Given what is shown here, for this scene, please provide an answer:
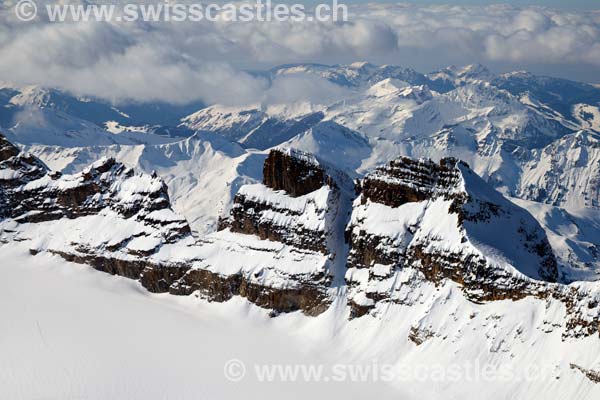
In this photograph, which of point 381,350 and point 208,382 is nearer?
point 208,382

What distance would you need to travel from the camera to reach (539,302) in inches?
7037

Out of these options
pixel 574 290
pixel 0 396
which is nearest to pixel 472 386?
pixel 574 290

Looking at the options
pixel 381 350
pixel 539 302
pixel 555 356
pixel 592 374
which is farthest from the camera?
pixel 381 350

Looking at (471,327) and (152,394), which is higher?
(471,327)

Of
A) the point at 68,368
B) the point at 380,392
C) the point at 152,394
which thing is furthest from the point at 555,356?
the point at 68,368

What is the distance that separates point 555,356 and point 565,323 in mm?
8707

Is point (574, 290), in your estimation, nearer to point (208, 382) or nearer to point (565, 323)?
point (565, 323)

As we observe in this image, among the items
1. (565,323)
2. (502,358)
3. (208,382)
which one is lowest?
(208,382)

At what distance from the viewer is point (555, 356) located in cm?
16762

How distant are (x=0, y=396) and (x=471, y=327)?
415ft

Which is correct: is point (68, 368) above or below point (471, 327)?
below

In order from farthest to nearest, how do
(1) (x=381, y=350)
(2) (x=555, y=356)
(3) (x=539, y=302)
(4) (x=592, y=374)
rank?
1. (1) (x=381, y=350)
2. (3) (x=539, y=302)
3. (2) (x=555, y=356)
4. (4) (x=592, y=374)

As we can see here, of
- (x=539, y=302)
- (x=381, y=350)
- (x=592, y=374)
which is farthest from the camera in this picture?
(x=381, y=350)

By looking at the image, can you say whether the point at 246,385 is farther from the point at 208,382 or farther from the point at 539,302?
the point at 539,302
